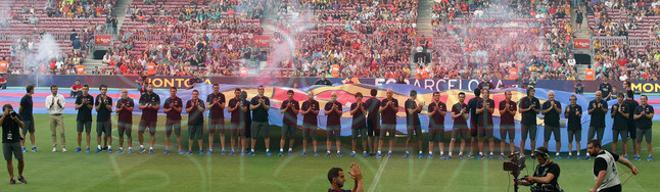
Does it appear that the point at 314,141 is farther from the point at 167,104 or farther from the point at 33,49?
the point at 33,49

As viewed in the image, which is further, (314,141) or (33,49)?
(33,49)

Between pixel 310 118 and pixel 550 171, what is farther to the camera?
pixel 310 118

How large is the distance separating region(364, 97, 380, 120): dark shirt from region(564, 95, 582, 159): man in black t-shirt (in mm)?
3931

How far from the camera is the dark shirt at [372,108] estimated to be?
19906 mm

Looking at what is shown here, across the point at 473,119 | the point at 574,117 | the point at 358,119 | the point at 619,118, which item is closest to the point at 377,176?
the point at 358,119

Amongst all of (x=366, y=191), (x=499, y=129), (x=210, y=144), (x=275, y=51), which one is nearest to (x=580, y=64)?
(x=275, y=51)

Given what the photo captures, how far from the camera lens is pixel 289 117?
1998 cm

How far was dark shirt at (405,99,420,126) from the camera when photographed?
19.6m

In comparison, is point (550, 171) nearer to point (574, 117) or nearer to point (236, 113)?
point (574, 117)

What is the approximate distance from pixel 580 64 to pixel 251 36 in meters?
14.8

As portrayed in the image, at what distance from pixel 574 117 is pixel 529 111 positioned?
0.95m

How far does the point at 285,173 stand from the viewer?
56.5 ft

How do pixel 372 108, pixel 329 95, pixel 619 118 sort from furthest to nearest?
pixel 329 95, pixel 372 108, pixel 619 118

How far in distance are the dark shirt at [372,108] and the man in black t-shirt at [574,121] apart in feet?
12.9
